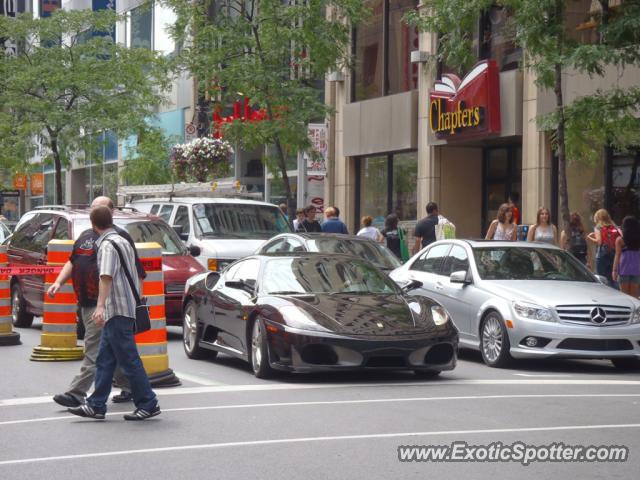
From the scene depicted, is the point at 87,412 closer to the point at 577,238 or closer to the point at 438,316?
the point at 438,316

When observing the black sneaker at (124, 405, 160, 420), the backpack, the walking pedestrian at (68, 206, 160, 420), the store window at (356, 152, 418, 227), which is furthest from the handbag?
the store window at (356, 152, 418, 227)

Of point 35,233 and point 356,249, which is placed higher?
point 35,233

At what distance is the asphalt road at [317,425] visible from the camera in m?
7.77

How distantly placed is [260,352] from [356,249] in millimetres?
6145

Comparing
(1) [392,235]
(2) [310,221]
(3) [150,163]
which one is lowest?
(1) [392,235]

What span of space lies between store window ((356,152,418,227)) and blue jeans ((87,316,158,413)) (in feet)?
66.0

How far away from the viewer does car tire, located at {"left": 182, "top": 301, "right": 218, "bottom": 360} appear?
14492mm

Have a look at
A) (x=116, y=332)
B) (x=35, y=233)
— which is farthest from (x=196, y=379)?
(x=35, y=233)

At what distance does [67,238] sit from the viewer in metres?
17.5

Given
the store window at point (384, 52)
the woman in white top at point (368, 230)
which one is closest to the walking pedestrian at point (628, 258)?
the woman in white top at point (368, 230)

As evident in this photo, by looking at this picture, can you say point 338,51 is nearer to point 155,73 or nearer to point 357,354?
point 155,73

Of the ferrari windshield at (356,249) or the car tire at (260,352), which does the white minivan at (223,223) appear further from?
the car tire at (260,352)

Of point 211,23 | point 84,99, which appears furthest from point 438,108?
point 84,99

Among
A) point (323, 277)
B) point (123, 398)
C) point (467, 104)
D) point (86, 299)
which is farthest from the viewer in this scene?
point (467, 104)
